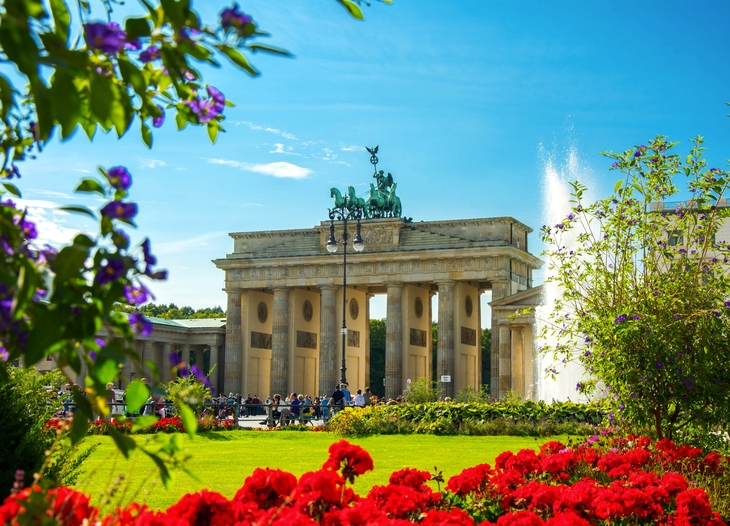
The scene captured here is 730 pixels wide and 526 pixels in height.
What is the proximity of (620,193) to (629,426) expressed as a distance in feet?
13.1

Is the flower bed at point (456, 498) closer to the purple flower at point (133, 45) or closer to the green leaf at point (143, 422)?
the green leaf at point (143, 422)

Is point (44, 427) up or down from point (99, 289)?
down

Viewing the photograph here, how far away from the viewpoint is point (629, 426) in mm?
15055

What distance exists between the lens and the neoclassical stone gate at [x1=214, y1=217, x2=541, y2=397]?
232ft

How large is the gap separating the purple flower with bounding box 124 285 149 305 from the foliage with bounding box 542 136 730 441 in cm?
1157

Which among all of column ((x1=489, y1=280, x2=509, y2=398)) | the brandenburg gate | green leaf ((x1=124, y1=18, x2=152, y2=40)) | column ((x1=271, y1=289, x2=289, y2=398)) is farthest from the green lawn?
column ((x1=271, y1=289, x2=289, y2=398))

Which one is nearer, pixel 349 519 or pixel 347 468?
pixel 349 519

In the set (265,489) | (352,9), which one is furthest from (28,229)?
(265,489)

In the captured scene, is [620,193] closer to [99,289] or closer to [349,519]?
[349,519]

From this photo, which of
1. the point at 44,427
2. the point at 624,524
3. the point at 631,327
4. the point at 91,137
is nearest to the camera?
the point at 91,137

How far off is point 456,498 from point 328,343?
65.5m

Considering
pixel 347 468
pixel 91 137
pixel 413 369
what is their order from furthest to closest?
1. pixel 413 369
2. pixel 347 468
3. pixel 91 137

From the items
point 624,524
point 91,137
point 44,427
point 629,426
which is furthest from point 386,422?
point 91,137

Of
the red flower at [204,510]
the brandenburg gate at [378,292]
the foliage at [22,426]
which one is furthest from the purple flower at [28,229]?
the brandenburg gate at [378,292]
